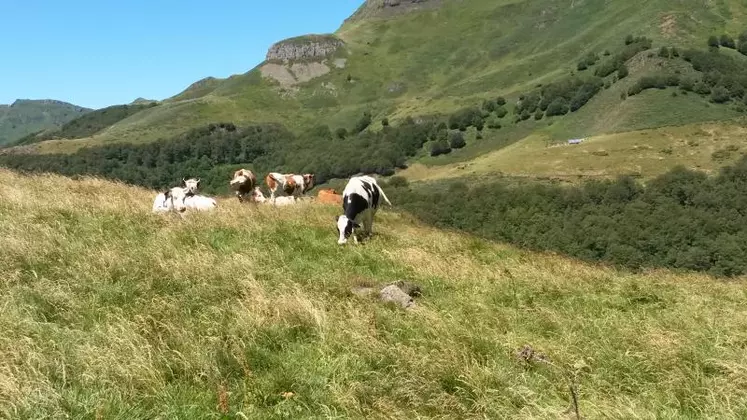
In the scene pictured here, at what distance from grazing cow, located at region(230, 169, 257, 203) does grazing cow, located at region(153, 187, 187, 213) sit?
4862 millimetres

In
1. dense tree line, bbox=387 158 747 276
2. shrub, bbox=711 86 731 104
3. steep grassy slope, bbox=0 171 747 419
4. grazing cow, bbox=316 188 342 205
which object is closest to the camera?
steep grassy slope, bbox=0 171 747 419

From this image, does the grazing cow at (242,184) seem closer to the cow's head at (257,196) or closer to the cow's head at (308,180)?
the cow's head at (257,196)

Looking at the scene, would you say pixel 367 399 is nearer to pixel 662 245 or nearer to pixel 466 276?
pixel 466 276

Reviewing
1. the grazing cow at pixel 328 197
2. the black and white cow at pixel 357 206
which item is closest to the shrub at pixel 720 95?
the grazing cow at pixel 328 197

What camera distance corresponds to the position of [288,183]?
81.1 feet

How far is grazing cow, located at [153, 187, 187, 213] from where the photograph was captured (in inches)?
599

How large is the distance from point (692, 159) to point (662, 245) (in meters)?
44.3

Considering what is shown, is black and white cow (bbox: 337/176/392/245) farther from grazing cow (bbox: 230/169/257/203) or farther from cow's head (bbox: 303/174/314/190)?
cow's head (bbox: 303/174/314/190)

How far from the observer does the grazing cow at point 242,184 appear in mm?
21375

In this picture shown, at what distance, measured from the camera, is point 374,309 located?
748cm

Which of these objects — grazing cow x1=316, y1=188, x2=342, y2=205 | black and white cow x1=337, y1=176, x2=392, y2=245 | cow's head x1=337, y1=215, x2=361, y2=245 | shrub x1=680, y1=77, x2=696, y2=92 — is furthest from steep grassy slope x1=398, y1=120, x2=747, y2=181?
cow's head x1=337, y1=215, x2=361, y2=245

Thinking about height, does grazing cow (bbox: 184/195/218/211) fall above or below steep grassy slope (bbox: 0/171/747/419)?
above

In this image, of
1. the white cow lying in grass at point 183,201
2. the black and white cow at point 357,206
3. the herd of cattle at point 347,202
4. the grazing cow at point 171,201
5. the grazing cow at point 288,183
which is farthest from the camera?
the grazing cow at point 288,183

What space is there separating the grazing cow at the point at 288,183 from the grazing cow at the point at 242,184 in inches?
45.5
